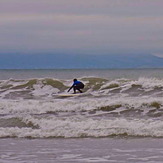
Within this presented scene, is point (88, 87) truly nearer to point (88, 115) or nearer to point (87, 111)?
point (87, 111)

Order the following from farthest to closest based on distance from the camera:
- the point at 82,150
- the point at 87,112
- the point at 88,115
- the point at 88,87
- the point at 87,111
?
1. the point at 88,87
2. the point at 87,111
3. the point at 87,112
4. the point at 88,115
5. the point at 82,150

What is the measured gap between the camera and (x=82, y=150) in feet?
42.5

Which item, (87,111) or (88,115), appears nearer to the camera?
(88,115)

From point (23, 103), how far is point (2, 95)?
22.7 ft

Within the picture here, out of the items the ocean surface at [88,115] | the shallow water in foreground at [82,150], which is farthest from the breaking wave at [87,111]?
the shallow water in foreground at [82,150]

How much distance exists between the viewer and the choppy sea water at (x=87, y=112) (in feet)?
51.6

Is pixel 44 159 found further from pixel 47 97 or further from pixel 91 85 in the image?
pixel 91 85

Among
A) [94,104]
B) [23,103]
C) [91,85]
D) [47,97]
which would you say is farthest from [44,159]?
[91,85]

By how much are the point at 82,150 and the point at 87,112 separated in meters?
7.44

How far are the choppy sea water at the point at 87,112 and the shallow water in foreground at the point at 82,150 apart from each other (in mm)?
942

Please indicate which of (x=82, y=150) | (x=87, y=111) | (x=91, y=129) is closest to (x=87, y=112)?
(x=87, y=111)

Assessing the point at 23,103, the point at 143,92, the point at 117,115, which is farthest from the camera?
the point at 143,92

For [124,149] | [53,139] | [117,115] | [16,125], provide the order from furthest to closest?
[117,115] → [16,125] → [53,139] → [124,149]

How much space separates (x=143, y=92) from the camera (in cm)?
2558
